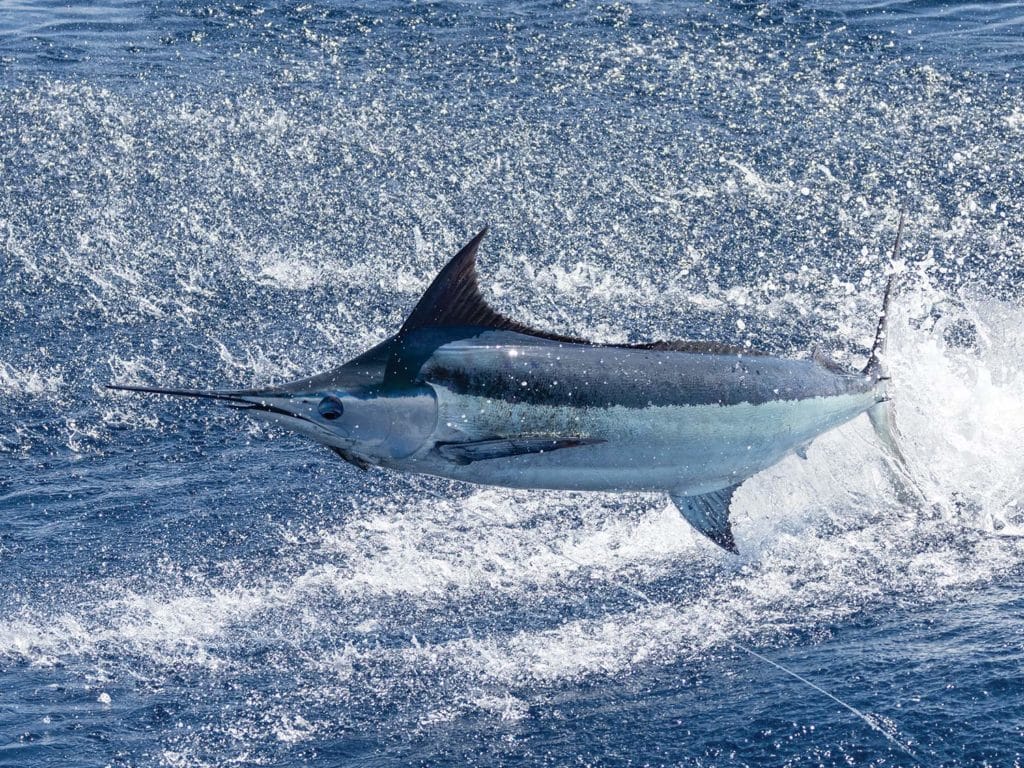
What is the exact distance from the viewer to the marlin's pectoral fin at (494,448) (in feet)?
17.4

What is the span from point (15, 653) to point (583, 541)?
298cm

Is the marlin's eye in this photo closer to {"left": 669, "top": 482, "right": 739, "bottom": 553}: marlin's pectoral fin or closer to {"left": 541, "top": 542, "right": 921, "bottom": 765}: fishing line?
{"left": 669, "top": 482, "right": 739, "bottom": 553}: marlin's pectoral fin

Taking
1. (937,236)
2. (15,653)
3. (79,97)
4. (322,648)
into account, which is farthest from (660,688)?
(79,97)

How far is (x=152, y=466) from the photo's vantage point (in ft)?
28.7

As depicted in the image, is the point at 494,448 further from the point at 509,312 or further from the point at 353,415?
the point at 509,312

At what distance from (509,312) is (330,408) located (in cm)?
581

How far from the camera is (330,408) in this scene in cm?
514

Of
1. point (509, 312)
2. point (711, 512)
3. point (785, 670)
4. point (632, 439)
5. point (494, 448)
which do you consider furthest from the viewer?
point (509, 312)

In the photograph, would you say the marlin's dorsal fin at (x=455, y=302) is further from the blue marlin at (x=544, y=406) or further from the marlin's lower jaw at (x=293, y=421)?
the marlin's lower jaw at (x=293, y=421)

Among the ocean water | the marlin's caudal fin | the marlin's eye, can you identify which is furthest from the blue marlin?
the ocean water

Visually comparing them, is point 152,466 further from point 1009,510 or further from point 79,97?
point 79,97

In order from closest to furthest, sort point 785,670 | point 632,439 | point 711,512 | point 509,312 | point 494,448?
1. point 494,448
2. point 632,439
3. point 711,512
4. point 785,670
5. point 509,312

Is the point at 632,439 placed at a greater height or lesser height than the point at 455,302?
lesser

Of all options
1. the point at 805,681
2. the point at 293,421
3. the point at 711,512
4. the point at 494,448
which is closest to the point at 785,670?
the point at 805,681
